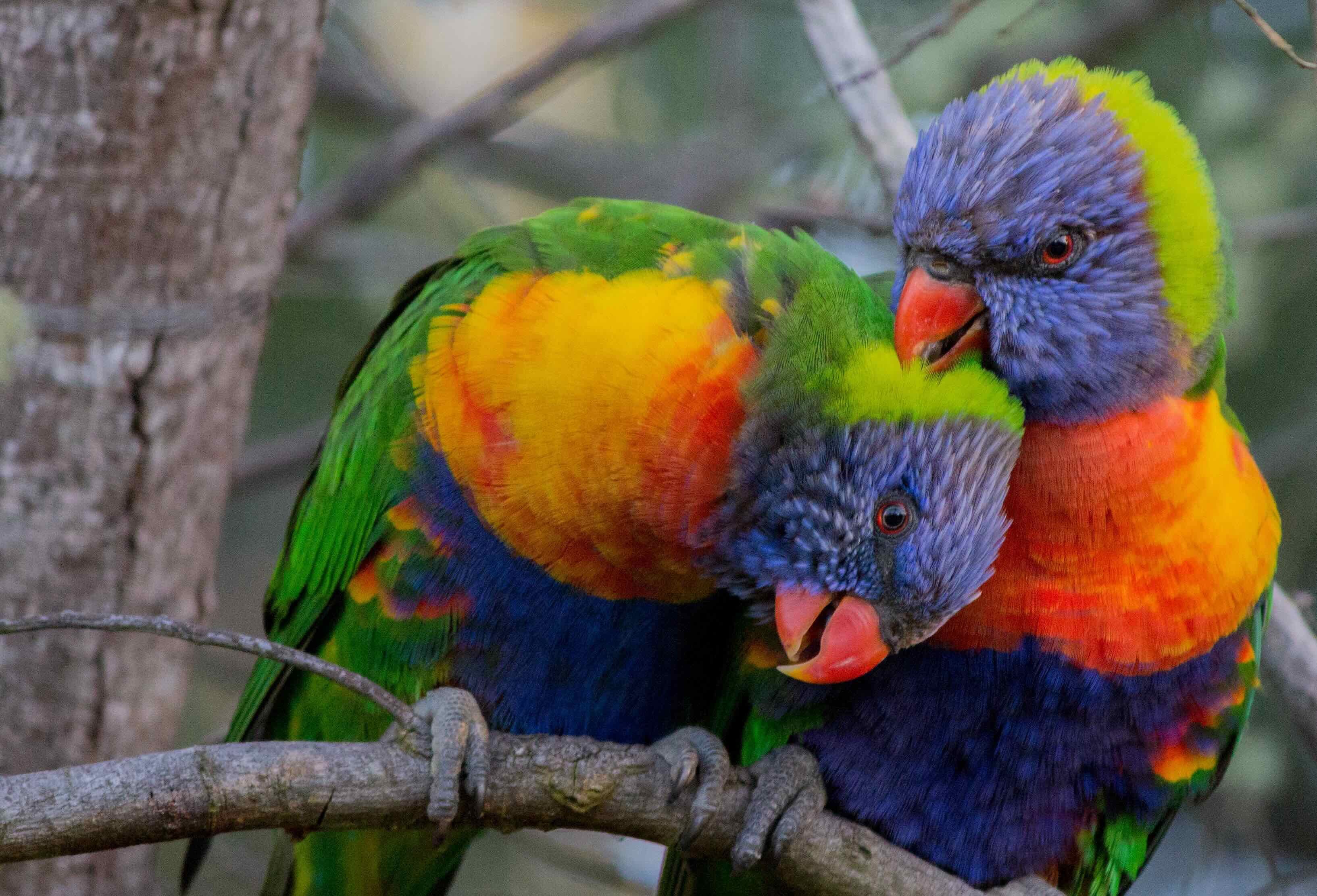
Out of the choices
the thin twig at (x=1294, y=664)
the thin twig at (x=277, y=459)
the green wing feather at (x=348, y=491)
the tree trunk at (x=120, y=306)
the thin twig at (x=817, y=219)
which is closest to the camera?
the green wing feather at (x=348, y=491)

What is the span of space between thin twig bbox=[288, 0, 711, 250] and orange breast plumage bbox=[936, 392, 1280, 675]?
6.96ft

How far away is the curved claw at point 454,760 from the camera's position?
2016 millimetres

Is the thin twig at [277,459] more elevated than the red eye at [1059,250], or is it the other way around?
the thin twig at [277,459]

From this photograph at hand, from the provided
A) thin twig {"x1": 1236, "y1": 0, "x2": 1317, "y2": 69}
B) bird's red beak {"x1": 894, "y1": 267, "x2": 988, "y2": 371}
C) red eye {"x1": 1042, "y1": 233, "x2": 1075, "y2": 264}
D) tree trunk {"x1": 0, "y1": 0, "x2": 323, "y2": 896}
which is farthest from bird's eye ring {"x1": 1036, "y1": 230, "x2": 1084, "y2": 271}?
tree trunk {"x1": 0, "y1": 0, "x2": 323, "y2": 896}

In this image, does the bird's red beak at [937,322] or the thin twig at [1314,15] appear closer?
the thin twig at [1314,15]

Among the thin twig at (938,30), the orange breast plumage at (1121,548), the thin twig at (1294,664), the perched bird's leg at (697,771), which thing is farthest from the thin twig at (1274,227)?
the perched bird's leg at (697,771)

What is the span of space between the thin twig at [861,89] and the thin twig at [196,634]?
194 cm

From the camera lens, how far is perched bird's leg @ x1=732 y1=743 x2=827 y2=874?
2160mm

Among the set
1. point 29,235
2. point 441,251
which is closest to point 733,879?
point 29,235

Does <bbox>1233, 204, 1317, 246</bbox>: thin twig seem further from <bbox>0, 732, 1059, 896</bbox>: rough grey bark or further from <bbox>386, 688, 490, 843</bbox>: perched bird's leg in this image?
<bbox>386, 688, 490, 843</bbox>: perched bird's leg

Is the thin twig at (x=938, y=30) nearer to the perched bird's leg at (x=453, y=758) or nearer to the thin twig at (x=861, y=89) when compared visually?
A: the thin twig at (x=861, y=89)

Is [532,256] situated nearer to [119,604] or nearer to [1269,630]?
[119,604]

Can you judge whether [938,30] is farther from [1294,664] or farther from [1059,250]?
[1294,664]

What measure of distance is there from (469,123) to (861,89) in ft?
4.23
